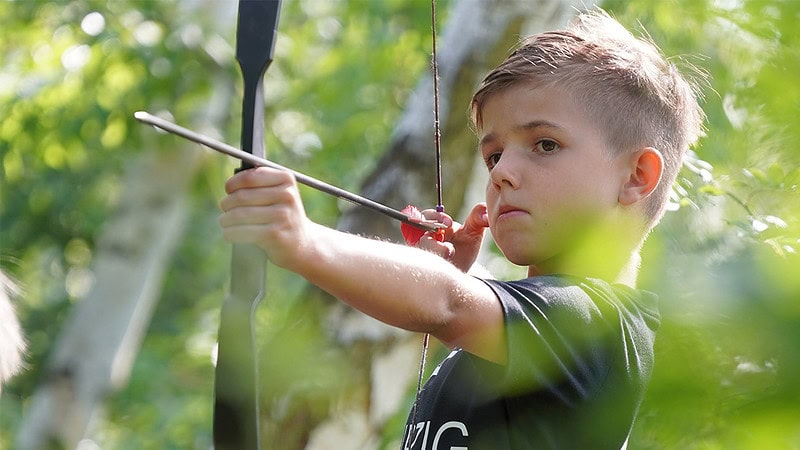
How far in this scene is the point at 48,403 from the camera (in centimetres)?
826

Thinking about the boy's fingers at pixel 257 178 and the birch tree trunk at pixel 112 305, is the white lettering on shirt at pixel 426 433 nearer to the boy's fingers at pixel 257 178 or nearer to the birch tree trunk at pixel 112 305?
the boy's fingers at pixel 257 178

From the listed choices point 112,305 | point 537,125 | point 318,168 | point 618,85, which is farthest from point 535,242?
point 318,168

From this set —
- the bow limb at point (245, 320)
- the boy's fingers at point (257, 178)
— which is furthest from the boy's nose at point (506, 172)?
the boy's fingers at point (257, 178)

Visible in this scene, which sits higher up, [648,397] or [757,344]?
[757,344]

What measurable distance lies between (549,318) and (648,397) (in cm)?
73

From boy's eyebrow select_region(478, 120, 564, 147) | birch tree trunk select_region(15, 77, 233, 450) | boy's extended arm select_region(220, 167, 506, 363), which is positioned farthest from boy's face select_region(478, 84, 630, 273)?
birch tree trunk select_region(15, 77, 233, 450)

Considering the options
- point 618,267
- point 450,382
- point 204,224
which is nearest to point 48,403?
point 204,224

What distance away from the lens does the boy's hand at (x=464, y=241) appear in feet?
7.13

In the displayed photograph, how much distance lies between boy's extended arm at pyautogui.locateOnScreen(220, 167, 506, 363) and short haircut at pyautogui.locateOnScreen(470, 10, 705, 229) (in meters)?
0.46

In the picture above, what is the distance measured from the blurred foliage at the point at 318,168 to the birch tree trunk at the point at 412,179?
129 mm

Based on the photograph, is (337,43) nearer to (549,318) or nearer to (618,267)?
(549,318)

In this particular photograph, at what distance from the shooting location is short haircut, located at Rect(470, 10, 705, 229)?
1.86m

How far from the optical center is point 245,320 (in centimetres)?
134

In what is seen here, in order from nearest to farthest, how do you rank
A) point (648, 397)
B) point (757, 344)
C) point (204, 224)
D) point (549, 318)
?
point (757, 344) < point (648, 397) < point (549, 318) < point (204, 224)
